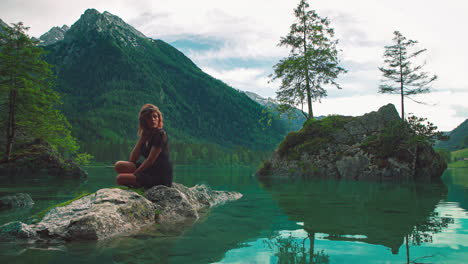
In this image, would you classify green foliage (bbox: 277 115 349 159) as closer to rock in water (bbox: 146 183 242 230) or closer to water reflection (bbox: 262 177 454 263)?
water reflection (bbox: 262 177 454 263)

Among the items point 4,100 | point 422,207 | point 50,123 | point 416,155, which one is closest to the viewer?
point 422,207

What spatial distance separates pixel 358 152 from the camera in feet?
82.5

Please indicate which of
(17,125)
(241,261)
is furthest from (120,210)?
(17,125)

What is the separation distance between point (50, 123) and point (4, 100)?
311cm

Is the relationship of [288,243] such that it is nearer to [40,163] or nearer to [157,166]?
[157,166]

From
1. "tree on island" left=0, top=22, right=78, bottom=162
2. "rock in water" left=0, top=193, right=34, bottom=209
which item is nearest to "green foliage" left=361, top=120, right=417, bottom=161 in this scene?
"rock in water" left=0, top=193, right=34, bottom=209

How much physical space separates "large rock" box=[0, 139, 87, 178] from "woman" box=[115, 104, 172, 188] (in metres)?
20.4

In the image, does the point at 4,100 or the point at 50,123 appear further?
the point at 50,123

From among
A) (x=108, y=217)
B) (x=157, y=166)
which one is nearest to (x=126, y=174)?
(x=157, y=166)

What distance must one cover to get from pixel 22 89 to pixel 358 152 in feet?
83.7

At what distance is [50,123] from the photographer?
22.0 m

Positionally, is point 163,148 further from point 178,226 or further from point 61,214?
point 61,214

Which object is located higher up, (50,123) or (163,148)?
(50,123)

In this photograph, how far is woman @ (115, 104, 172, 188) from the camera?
25.8ft
